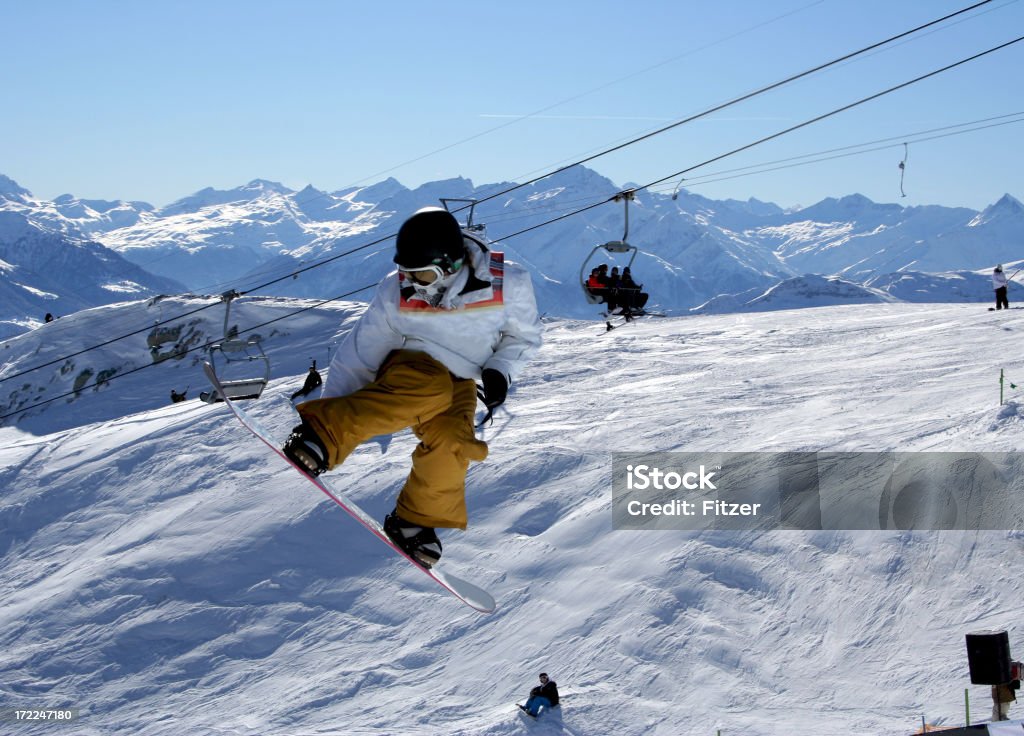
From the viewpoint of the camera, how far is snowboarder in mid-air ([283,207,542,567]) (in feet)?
14.8

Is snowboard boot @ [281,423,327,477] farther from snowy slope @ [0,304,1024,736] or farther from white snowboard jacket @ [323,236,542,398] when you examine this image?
snowy slope @ [0,304,1024,736]

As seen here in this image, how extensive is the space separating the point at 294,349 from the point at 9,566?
78.4ft

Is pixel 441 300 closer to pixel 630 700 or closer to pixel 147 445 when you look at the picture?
pixel 630 700

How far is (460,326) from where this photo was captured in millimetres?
4867

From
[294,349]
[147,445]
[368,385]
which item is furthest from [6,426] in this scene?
[368,385]

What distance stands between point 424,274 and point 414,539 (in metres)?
1.36

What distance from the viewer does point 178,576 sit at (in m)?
23.3

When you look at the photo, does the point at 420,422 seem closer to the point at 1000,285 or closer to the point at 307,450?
the point at 307,450

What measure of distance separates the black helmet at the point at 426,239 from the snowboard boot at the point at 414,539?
4.47 ft

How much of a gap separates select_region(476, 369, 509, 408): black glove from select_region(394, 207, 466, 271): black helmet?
68cm

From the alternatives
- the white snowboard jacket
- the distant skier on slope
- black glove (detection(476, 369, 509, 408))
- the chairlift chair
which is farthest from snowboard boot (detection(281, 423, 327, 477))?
the distant skier on slope

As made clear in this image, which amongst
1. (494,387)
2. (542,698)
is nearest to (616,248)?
(494,387)

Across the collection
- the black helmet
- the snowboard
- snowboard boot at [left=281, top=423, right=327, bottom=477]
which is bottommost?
the snowboard

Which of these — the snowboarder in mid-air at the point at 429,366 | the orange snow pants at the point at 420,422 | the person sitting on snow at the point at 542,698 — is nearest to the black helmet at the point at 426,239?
the snowboarder in mid-air at the point at 429,366
